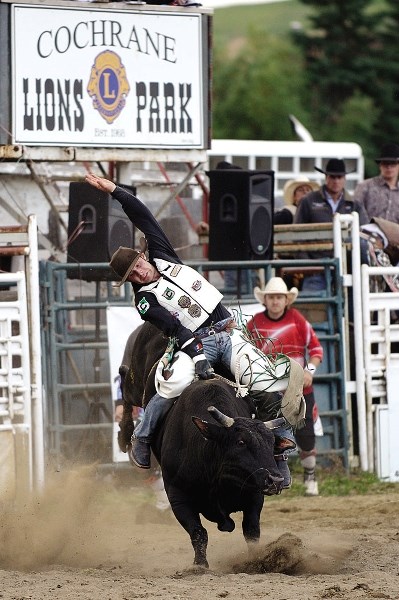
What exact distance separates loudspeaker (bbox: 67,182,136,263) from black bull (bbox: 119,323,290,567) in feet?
11.3

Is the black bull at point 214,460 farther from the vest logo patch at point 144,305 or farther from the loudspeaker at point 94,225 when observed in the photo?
the loudspeaker at point 94,225

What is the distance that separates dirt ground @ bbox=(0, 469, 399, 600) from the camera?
7031 mm

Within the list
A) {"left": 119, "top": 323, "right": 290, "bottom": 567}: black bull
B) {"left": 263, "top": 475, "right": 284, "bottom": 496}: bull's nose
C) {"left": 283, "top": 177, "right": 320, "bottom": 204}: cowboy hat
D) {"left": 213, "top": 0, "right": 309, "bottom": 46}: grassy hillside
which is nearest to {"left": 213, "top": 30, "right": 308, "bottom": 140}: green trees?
{"left": 283, "top": 177, "right": 320, "bottom": 204}: cowboy hat

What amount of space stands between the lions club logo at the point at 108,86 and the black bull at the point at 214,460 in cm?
492

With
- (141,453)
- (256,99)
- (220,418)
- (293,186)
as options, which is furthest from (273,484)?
(256,99)

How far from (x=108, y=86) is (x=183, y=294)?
4.78m

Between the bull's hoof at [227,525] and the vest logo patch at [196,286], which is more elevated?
the vest logo patch at [196,286]

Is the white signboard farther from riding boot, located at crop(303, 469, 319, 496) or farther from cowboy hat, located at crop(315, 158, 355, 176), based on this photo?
riding boot, located at crop(303, 469, 319, 496)

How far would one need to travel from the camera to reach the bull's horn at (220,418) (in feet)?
24.9

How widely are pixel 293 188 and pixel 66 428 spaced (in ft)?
15.6

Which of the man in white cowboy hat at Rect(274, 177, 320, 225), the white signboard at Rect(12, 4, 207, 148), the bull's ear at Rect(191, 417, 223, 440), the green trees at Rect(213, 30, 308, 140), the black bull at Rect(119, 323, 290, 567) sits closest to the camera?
the black bull at Rect(119, 323, 290, 567)

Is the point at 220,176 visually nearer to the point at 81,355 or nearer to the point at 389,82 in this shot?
the point at 81,355

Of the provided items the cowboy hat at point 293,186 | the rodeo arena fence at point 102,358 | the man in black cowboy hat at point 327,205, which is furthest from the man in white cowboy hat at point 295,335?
the cowboy hat at point 293,186

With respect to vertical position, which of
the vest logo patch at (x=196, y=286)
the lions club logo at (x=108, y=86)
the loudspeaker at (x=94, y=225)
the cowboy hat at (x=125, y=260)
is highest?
the lions club logo at (x=108, y=86)
